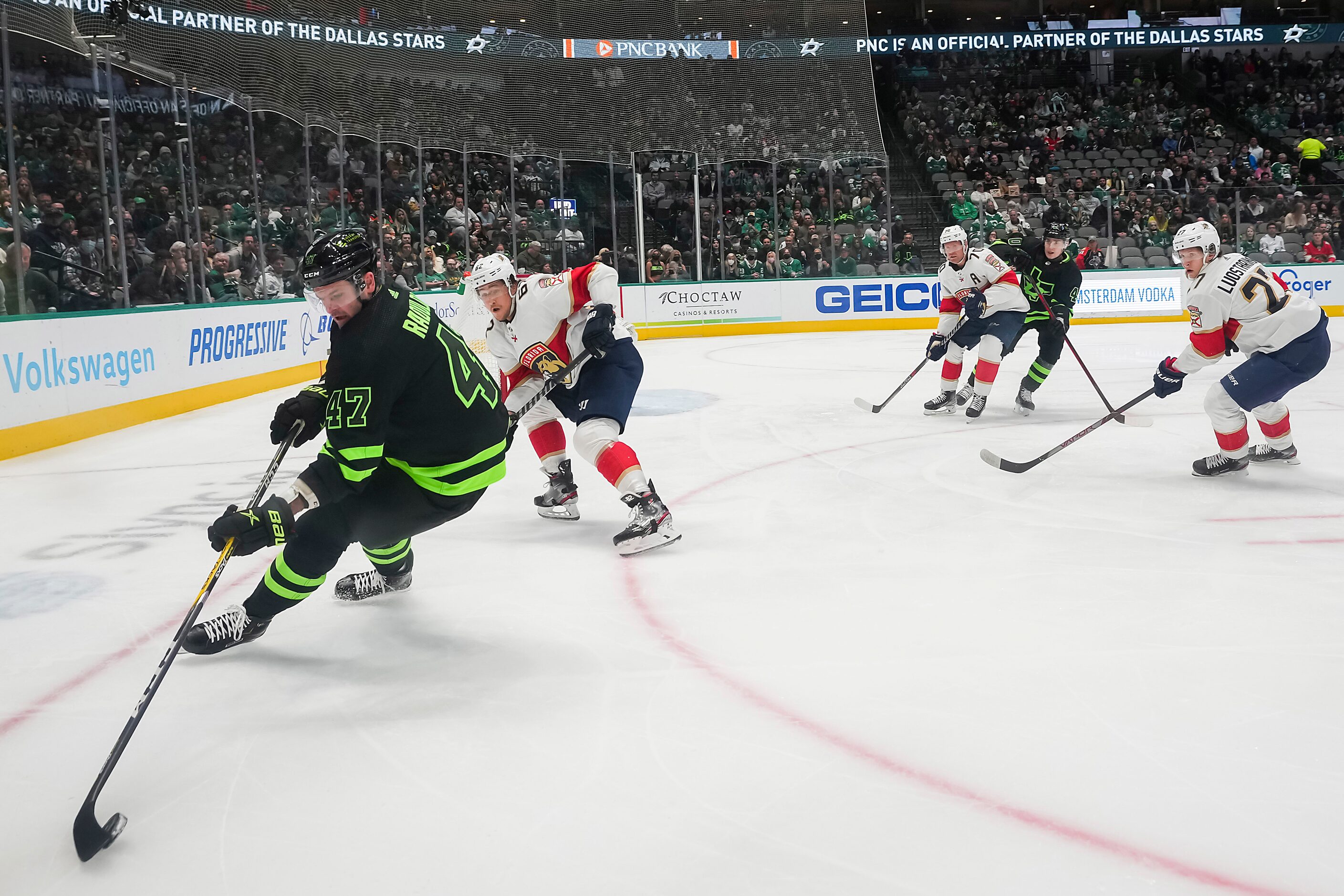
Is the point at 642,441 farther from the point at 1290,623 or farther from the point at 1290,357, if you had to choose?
the point at 1290,623

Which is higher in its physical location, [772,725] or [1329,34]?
[1329,34]

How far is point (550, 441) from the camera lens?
174 inches

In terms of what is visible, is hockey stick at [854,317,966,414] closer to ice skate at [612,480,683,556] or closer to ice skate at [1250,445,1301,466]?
ice skate at [1250,445,1301,466]

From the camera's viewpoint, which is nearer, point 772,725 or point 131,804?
point 131,804

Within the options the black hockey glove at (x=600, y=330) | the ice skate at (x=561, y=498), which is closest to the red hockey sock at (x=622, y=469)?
the black hockey glove at (x=600, y=330)

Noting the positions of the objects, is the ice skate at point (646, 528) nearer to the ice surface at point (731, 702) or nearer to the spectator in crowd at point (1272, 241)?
the ice surface at point (731, 702)

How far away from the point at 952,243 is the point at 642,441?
2.45 m

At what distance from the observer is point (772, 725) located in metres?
2.23

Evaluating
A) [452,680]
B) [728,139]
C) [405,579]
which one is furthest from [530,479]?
[728,139]

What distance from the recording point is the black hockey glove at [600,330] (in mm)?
3807

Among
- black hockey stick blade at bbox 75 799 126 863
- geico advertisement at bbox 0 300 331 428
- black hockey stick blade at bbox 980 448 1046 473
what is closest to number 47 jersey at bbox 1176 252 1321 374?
black hockey stick blade at bbox 980 448 1046 473

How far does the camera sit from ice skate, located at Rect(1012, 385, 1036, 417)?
6820 mm

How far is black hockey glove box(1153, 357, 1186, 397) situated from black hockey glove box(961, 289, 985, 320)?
212cm

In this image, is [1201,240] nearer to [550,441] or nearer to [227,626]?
[550,441]
